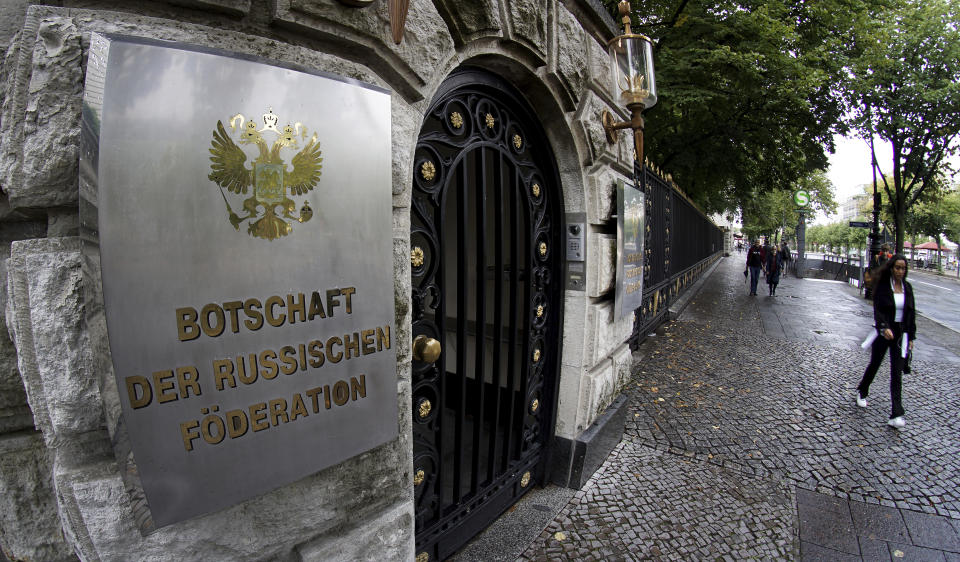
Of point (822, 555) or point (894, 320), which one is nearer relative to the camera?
point (822, 555)

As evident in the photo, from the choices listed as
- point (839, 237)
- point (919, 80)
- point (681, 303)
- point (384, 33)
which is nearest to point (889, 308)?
point (384, 33)

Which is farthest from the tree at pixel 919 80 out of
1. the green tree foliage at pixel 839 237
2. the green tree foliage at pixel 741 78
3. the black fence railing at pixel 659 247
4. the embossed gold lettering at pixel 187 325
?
the green tree foliage at pixel 839 237

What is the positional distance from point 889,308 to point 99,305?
6.19 m

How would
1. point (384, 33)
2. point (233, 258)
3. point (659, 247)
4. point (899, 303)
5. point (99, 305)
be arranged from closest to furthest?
point (99, 305) → point (233, 258) → point (384, 33) → point (899, 303) → point (659, 247)

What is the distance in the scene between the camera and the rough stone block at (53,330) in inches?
41.9

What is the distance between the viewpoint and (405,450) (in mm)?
1745

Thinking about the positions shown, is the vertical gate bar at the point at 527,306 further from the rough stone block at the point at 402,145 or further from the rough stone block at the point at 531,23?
the rough stone block at the point at 402,145

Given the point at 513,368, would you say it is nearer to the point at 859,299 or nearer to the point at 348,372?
the point at 348,372

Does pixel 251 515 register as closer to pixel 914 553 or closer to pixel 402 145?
pixel 402 145

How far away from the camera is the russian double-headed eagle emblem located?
1.12 m

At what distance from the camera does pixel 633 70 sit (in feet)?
9.93

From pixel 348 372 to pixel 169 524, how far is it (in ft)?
1.92

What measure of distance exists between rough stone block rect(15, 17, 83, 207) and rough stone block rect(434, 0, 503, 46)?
1.20m

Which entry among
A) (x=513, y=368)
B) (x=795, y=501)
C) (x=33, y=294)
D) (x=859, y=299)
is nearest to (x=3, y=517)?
(x=33, y=294)
